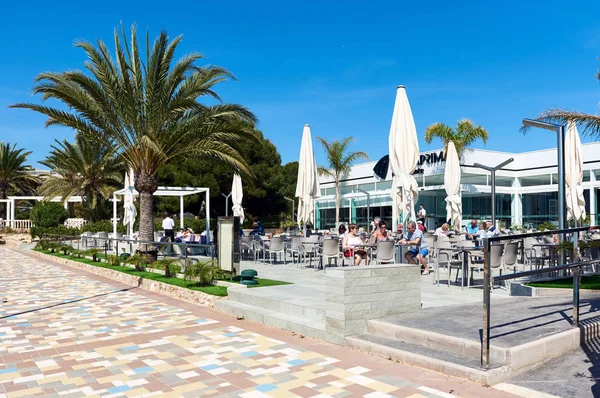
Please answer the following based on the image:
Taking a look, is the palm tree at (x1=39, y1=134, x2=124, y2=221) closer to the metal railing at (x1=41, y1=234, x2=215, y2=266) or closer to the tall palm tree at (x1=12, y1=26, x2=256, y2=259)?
the metal railing at (x1=41, y1=234, x2=215, y2=266)

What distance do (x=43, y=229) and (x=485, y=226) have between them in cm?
2515

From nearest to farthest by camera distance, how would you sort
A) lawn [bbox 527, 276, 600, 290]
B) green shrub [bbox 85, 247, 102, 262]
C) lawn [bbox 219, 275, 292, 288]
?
lawn [bbox 527, 276, 600, 290], lawn [bbox 219, 275, 292, 288], green shrub [bbox 85, 247, 102, 262]

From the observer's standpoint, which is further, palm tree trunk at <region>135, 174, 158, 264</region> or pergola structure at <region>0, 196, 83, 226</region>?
pergola structure at <region>0, 196, 83, 226</region>

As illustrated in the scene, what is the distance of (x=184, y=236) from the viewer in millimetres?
18484

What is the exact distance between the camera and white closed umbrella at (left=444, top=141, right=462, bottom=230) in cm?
1908

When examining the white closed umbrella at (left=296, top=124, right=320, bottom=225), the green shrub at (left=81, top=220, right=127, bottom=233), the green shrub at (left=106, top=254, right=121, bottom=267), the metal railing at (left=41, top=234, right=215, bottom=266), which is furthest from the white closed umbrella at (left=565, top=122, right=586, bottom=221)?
the green shrub at (left=81, top=220, right=127, bottom=233)

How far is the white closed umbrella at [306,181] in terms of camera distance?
16.8 meters

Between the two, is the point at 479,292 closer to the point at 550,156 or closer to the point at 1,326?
the point at 1,326

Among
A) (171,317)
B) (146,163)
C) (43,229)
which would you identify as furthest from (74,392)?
(43,229)

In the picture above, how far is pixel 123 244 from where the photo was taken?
17.9m

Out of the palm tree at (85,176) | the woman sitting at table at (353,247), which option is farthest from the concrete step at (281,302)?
the palm tree at (85,176)

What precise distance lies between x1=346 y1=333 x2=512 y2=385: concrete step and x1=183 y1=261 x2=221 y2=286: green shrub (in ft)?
16.3

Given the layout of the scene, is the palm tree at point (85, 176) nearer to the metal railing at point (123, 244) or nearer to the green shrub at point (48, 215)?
the green shrub at point (48, 215)

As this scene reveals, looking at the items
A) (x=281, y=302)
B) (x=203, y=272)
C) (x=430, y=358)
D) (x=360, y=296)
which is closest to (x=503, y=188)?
(x=203, y=272)
